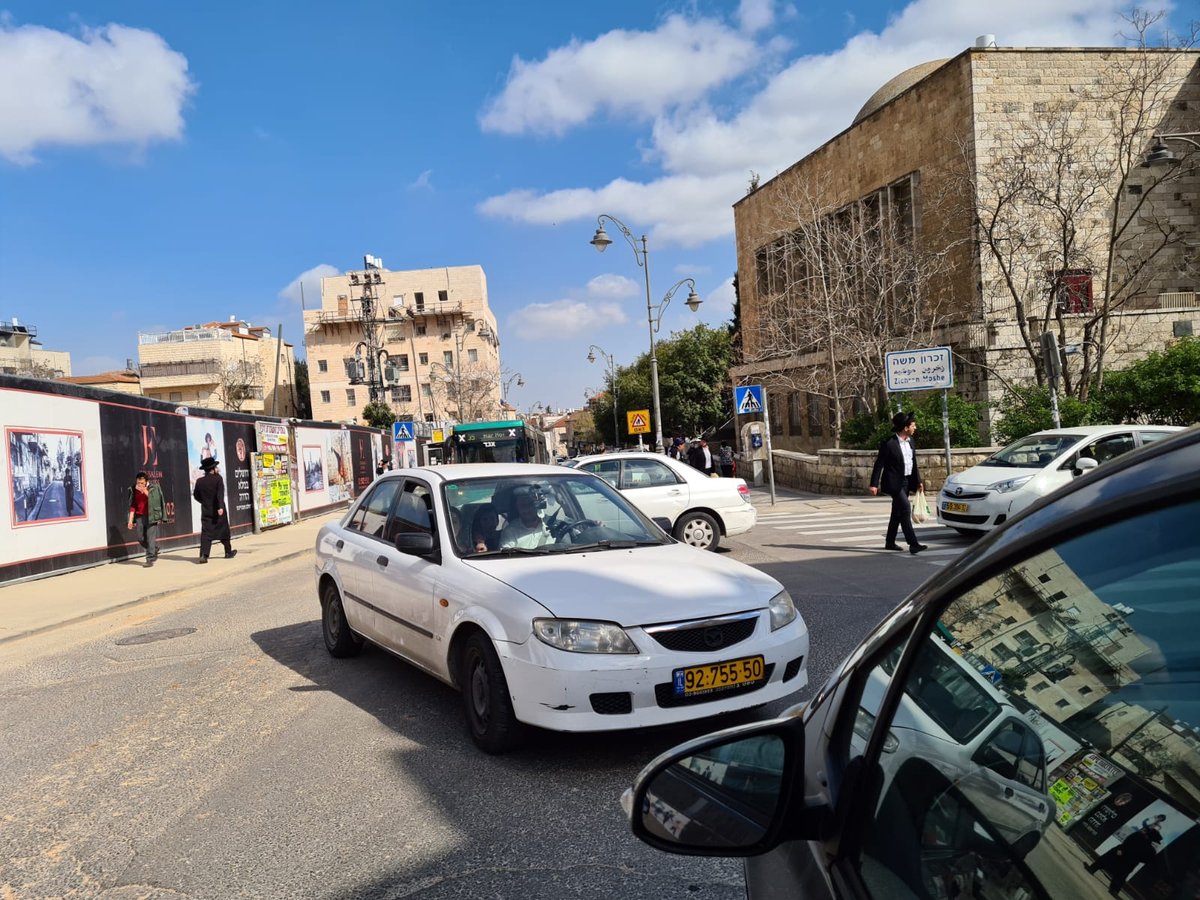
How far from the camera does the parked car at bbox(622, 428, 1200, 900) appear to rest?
3.49 feet

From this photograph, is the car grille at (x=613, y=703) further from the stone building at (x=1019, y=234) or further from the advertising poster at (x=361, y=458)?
the advertising poster at (x=361, y=458)

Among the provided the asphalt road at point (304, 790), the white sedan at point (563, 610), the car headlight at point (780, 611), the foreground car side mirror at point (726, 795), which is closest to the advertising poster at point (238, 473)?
the asphalt road at point (304, 790)

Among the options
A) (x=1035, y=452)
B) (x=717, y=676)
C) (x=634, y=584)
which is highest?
(x=1035, y=452)

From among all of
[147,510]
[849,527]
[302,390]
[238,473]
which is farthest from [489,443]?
[302,390]

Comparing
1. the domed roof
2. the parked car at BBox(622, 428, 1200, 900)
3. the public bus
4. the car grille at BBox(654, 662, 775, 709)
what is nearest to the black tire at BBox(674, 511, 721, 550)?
the car grille at BBox(654, 662, 775, 709)

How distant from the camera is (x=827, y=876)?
1.41 metres

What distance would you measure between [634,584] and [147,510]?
13.9 metres

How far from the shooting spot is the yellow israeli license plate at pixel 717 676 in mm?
4375

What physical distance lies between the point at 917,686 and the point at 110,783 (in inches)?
188

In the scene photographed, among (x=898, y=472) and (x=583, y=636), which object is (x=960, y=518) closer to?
(x=898, y=472)

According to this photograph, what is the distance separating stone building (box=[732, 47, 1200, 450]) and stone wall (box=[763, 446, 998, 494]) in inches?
117

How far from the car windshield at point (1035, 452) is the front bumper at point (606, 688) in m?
10.3

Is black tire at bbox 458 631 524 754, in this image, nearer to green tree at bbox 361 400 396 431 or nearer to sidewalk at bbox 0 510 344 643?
sidewalk at bbox 0 510 344 643

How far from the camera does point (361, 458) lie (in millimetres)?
35500
